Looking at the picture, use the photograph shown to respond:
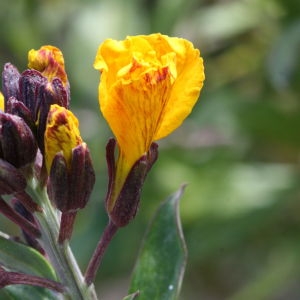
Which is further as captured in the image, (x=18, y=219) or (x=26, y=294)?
(x=26, y=294)

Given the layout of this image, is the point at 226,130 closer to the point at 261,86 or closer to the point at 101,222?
the point at 261,86

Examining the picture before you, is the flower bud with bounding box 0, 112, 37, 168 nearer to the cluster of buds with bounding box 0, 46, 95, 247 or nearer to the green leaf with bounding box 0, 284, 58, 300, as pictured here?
the cluster of buds with bounding box 0, 46, 95, 247

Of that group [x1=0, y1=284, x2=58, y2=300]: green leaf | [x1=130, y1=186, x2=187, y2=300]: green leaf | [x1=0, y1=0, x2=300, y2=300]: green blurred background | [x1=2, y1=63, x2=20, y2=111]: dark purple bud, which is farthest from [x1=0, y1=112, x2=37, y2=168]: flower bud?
[x1=0, y1=0, x2=300, y2=300]: green blurred background

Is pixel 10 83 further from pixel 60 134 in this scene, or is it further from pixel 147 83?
pixel 147 83

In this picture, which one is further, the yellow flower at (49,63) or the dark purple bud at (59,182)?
the yellow flower at (49,63)

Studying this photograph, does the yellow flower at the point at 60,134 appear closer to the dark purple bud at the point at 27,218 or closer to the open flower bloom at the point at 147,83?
the open flower bloom at the point at 147,83

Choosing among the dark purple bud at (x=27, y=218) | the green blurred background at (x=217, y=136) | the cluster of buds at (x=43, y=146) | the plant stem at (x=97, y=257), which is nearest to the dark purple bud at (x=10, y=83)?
the cluster of buds at (x=43, y=146)

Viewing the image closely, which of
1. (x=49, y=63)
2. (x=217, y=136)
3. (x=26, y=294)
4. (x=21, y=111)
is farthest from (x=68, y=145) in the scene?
(x=217, y=136)
